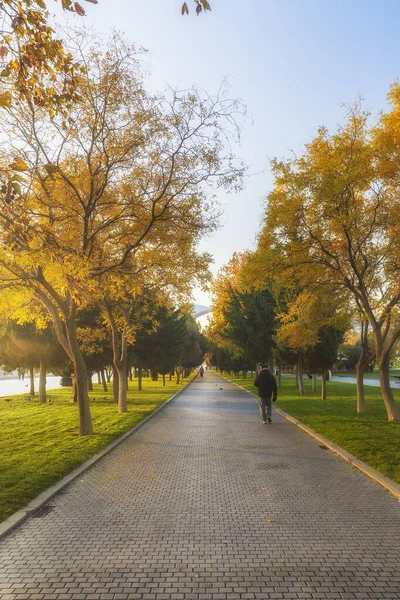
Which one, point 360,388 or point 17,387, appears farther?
point 17,387

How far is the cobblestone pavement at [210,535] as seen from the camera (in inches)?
168

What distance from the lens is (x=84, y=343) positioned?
86.7 ft

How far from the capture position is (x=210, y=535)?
554 cm

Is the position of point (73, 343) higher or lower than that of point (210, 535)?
higher

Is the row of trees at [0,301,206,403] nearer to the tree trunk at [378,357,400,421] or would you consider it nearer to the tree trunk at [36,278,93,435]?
the tree trunk at [36,278,93,435]

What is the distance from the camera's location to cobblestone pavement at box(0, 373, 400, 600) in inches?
168

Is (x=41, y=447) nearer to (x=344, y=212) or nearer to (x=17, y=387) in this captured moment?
(x=344, y=212)

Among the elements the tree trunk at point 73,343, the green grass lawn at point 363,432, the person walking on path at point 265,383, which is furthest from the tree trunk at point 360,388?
the tree trunk at point 73,343

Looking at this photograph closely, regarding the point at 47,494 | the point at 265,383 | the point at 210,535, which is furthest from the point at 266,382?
the point at 210,535

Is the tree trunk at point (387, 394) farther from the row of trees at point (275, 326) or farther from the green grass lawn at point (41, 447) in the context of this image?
the green grass lawn at point (41, 447)

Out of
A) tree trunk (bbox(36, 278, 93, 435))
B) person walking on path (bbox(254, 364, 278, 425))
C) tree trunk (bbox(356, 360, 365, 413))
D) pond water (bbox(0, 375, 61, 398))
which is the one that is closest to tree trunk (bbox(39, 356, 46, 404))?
pond water (bbox(0, 375, 61, 398))

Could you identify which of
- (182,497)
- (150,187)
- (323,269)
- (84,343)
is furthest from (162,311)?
(182,497)

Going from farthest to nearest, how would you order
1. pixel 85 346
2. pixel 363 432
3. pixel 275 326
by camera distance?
pixel 275 326 < pixel 85 346 < pixel 363 432

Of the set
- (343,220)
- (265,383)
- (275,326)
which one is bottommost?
(265,383)
